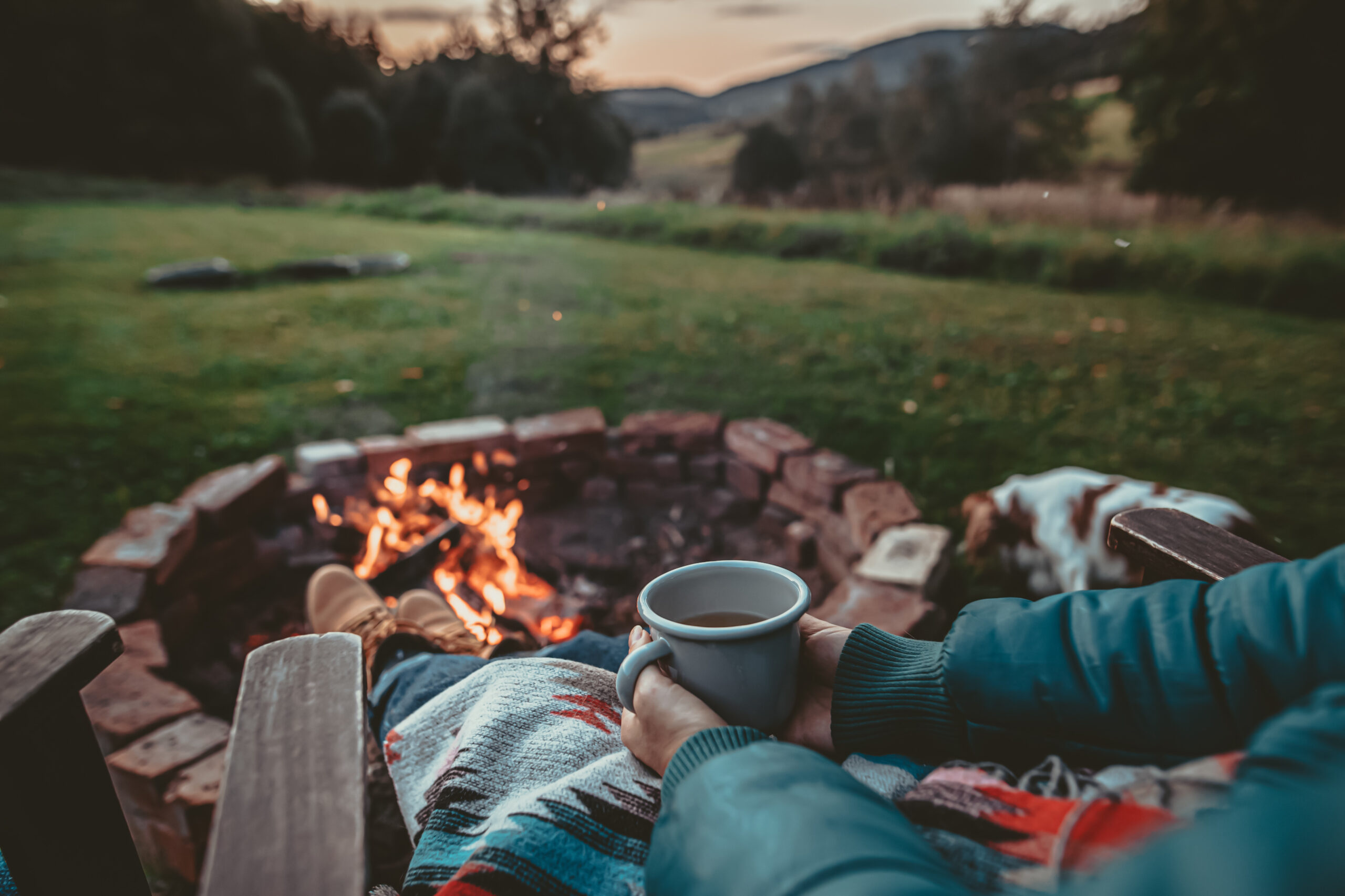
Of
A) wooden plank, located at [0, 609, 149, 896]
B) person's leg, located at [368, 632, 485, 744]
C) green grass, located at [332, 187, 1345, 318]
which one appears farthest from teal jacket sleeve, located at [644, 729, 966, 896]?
green grass, located at [332, 187, 1345, 318]

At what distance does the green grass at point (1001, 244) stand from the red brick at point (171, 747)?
764 cm

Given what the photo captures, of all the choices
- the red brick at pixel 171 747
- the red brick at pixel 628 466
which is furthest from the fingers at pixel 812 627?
the red brick at pixel 628 466

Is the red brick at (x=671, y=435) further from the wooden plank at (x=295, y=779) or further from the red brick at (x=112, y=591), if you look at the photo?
the wooden plank at (x=295, y=779)

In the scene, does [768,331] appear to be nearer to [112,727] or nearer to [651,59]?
[651,59]

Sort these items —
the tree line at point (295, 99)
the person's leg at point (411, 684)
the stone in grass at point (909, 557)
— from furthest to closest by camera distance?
the tree line at point (295, 99) → the stone in grass at point (909, 557) → the person's leg at point (411, 684)

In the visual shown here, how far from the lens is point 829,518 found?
7.84 feet

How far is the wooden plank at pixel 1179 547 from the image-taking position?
37.2 inches

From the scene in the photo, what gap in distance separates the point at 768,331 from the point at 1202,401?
8.41 ft

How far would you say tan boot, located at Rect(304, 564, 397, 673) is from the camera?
5.36 feet

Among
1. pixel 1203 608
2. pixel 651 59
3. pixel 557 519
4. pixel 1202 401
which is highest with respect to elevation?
pixel 651 59

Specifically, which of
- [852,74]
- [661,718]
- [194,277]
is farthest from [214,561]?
[852,74]

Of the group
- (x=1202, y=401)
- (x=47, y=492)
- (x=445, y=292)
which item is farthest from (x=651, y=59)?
(x=47, y=492)

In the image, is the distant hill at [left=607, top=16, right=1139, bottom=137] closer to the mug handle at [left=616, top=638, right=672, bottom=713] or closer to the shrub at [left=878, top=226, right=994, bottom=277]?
the shrub at [left=878, top=226, right=994, bottom=277]

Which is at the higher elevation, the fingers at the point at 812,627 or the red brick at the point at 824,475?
the fingers at the point at 812,627
